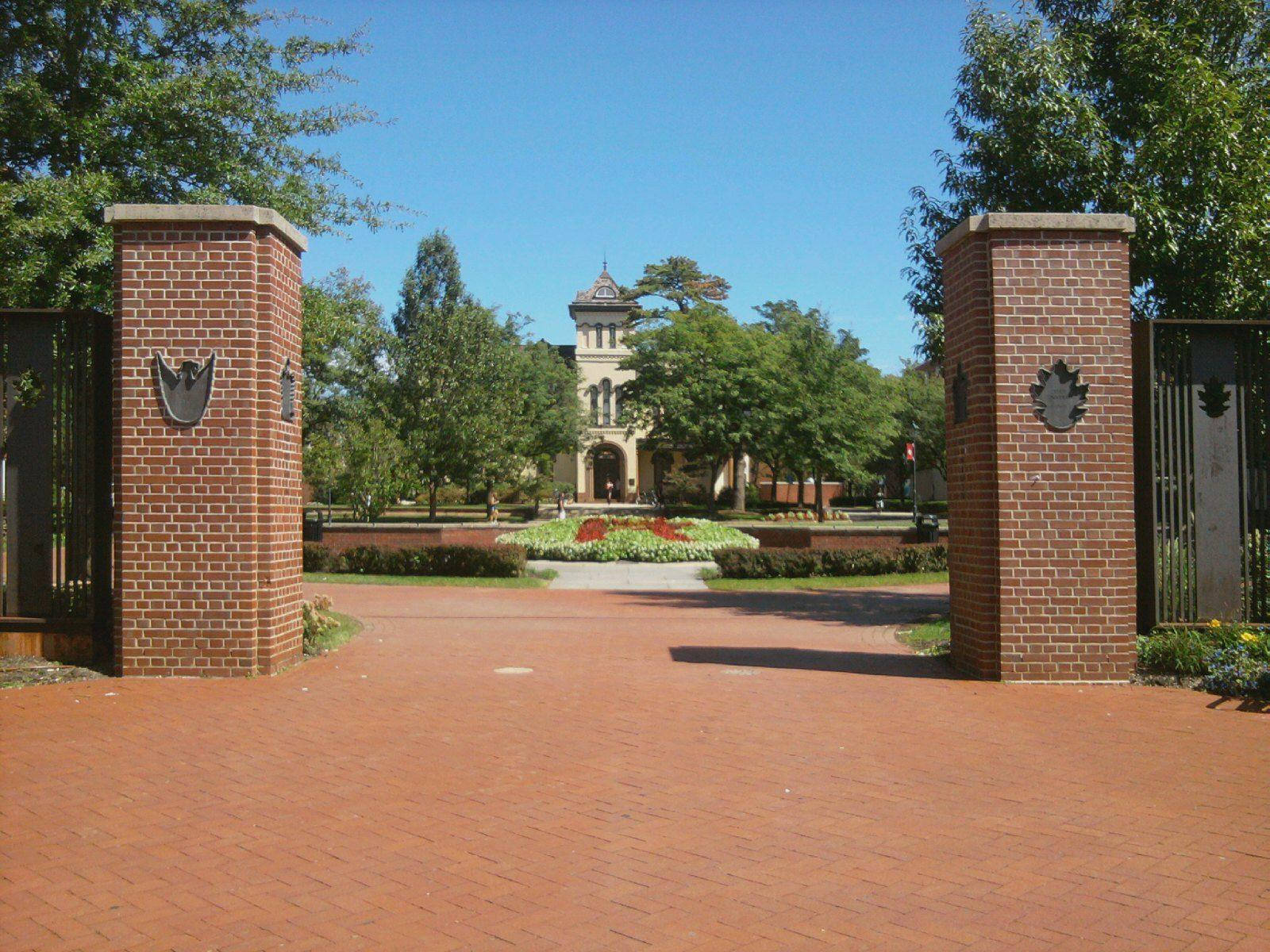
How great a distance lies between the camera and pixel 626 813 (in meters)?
5.00

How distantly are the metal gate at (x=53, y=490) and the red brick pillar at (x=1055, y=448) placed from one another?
7.05 m

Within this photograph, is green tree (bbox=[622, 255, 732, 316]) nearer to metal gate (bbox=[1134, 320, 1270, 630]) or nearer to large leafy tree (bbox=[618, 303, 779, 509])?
large leafy tree (bbox=[618, 303, 779, 509])

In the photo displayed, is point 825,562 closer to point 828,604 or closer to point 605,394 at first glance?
point 828,604

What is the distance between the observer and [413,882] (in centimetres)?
414

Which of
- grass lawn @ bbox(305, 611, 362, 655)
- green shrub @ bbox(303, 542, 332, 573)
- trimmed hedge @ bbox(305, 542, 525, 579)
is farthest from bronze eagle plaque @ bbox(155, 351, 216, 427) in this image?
green shrub @ bbox(303, 542, 332, 573)

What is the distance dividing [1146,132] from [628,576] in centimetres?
1154

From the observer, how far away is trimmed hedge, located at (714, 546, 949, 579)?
19.4 m

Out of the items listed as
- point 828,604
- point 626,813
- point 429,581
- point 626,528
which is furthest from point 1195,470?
point 626,528

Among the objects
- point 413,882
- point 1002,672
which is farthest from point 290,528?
point 1002,672

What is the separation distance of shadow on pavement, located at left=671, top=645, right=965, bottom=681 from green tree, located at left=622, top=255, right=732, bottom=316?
57.9 m

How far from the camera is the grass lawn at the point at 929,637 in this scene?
10188mm

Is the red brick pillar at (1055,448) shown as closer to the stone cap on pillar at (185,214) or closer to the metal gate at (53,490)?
the stone cap on pillar at (185,214)

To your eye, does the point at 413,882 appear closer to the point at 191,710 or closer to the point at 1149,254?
the point at 191,710

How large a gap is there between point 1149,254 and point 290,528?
30.0 feet
